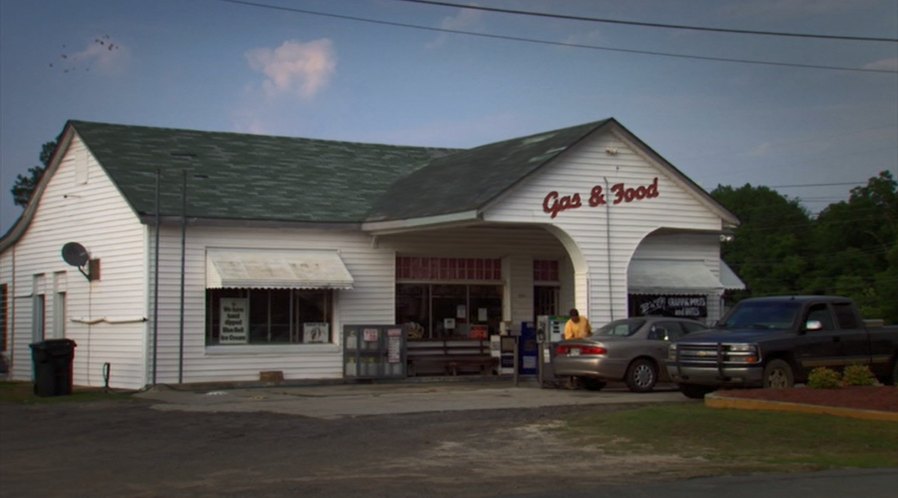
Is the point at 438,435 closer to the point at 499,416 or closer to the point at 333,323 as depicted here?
the point at 499,416

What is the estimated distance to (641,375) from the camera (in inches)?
882

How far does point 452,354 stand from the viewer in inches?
1137

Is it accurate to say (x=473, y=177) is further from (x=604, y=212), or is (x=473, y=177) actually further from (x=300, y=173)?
(x=300, y=173)

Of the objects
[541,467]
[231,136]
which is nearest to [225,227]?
[231,136]

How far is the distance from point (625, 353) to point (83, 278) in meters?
13.6

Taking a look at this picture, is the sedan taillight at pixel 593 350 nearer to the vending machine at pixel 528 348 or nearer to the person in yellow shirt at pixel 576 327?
the person in yellow shirt at pixel 576 327

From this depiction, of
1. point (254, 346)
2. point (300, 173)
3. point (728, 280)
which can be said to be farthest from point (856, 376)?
point (300, 173)

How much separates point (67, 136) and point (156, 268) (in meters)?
6.06

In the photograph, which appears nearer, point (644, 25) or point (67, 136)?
point (644, 25)

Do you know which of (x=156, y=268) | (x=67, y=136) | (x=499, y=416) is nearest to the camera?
(x=499, y=416)

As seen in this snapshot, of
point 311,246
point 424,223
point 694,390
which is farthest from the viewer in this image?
point 311,246

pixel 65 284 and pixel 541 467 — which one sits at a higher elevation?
pixel 65 284

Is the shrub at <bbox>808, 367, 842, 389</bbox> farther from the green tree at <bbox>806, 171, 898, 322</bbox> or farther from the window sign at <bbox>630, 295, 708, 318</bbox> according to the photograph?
the green tree at <bbox>806, 171, 898, 322</bbox>

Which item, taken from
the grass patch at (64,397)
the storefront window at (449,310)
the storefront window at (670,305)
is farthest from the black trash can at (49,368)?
the storefront window at (670,305)
